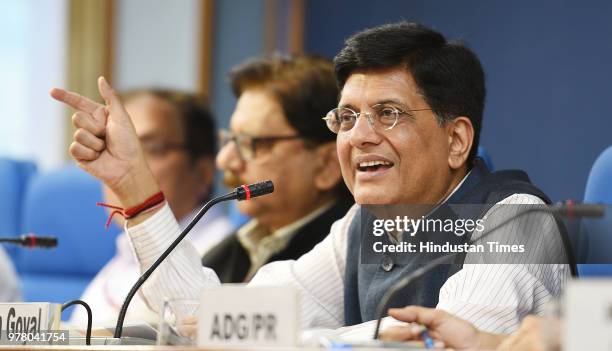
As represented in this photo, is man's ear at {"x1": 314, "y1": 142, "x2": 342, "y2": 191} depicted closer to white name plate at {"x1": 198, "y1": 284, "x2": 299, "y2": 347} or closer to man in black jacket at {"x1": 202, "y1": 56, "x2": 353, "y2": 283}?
man in black jacket at {"x1": 202, "y1": 56, "x2": 353, "y2": 283}

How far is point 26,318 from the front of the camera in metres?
1.29

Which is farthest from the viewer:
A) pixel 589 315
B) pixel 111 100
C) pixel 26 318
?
pixel 111 100

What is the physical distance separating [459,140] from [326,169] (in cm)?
78

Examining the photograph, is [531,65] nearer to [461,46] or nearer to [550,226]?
[461,46]

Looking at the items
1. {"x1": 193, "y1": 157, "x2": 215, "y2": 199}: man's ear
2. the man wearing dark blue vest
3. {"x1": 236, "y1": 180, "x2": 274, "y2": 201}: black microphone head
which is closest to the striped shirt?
the man wearing dark blue vest

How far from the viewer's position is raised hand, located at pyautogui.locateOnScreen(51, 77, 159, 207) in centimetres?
178

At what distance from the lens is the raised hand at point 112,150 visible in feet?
5.84

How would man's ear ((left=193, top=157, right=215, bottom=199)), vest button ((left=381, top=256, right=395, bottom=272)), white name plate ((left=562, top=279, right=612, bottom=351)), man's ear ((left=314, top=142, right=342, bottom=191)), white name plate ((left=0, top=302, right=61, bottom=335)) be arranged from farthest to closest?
man's ear ((left=193, top=157, right=215, bottom=199)) < man's ear ((left=314, top=142, right=342, bottom=191)) < vest button ((left=381, top=256, right=395, bottom=272)) < white name plate ((left=0, top=302, right=61, bottom=335)) < white name plate ((left=562, top=279, right=612, bottom=351))

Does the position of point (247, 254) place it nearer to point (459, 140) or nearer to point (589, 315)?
point (459, 140)

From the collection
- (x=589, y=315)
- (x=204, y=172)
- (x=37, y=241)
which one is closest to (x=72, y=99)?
(x=37, y=241)

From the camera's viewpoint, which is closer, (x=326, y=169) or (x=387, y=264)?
(x=387, y=264)

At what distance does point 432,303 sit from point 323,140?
3.16ft

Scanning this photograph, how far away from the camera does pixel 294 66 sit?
8.25 feet

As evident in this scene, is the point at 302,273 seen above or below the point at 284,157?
below
